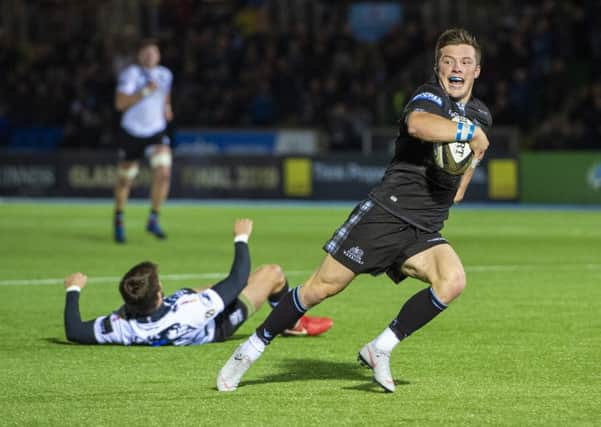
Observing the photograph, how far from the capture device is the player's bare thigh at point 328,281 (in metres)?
7.19

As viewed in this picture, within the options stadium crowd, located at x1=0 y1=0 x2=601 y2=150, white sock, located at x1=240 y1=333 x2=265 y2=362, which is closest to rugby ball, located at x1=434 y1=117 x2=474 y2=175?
white sock, located at x1=240 y1=333 x2=265 y2=362

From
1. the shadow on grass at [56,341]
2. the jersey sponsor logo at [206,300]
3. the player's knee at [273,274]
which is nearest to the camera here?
the jersey sponsor logo at [206,300]

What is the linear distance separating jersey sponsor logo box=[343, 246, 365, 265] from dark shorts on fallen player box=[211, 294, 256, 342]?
184 centimetres

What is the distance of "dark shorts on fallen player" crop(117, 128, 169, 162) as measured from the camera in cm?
1836

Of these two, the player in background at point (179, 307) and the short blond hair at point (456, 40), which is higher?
the short blond hair at point (456, 40)

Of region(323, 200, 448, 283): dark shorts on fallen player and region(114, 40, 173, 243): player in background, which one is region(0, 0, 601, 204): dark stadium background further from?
region(323, 200, 448, 283): dark shorts on fallen player

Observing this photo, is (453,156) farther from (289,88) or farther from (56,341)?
(289,88)

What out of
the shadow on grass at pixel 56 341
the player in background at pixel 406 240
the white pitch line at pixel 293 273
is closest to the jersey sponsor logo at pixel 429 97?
the player in background at pixel 406 240

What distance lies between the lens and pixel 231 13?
3566 cm

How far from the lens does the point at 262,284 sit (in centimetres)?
898

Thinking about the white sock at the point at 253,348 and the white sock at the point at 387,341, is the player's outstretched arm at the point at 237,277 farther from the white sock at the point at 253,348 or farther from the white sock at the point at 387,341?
the white sock at the point at 387,341

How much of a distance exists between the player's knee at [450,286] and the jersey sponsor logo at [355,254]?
43cm

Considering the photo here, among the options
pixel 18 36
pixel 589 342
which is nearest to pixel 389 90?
pixel 18 36

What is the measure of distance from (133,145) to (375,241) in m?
11.6
